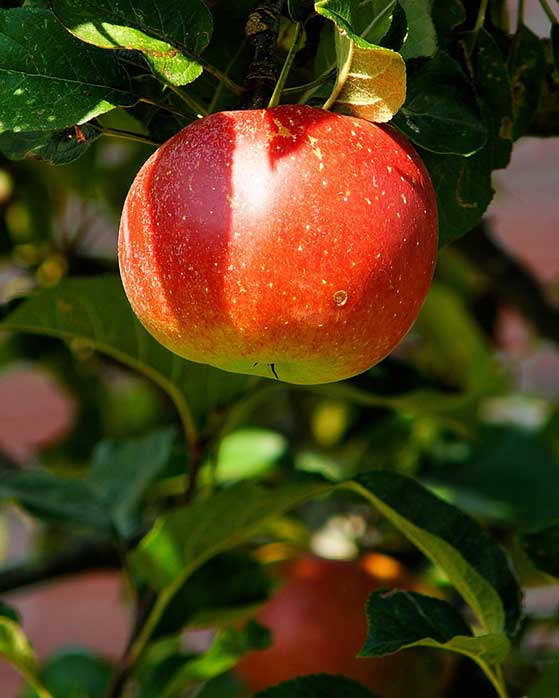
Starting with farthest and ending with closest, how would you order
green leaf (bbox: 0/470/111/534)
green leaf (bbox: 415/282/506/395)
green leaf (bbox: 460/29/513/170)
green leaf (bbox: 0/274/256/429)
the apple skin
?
green leaf (bbox: 415/282/506/395) → green leaf (bbox: 0/470/111/534) → green leaf (bbox: 0/274/256/429) → green leaf (bbox: 460/29/513/170) → the apple skin

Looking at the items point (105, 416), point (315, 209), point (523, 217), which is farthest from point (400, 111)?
point (523, 217)

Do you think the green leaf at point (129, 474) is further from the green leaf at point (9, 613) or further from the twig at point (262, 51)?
the twig at point (262, 51)

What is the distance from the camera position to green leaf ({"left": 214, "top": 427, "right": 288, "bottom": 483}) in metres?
1.07

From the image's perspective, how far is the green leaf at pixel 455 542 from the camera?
62 centimetres

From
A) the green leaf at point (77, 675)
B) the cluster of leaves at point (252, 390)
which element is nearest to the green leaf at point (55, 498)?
the cluster of leaves at point (252, 390)

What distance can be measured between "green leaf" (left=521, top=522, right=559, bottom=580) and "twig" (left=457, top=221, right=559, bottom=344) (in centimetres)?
48

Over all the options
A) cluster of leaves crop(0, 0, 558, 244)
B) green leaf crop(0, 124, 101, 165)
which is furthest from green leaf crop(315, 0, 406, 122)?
green leaf crop(0, 124, 101, 165)

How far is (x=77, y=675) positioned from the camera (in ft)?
3.69

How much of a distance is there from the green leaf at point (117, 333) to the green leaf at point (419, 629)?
10.8 inches

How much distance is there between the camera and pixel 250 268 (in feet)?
1.33

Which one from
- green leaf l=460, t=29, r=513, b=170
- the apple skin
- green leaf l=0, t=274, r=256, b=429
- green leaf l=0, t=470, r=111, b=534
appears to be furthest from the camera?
green leaf l=0, t=470, r=111, b=534

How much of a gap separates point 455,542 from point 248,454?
482mm

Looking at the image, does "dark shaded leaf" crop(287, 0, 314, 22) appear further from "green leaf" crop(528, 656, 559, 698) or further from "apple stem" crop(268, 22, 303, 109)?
"green leaf" crop(528, 656, 559, 698)

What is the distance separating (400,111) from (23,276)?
83cm
